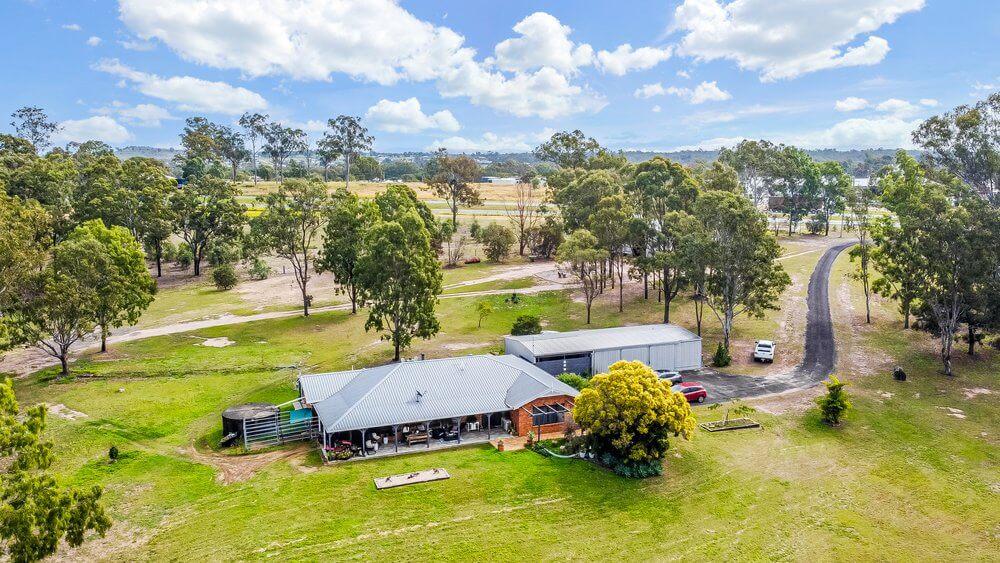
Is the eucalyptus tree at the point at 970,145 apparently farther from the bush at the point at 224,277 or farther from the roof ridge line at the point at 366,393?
the bush at the point at 224,277

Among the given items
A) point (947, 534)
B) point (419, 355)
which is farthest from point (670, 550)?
point (419, 355)

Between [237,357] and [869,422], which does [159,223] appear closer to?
[237,357]

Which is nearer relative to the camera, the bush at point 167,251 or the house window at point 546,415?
the house window at point 546,415

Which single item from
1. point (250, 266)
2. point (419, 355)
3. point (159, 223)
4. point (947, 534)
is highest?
point (159, 223)

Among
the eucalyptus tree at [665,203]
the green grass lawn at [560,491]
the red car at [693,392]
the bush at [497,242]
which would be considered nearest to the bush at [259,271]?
the bush at [497,242]

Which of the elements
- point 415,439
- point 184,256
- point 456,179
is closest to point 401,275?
point 415,439

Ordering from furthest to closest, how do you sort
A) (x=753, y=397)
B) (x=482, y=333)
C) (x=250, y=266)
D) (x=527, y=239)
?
(x=527, y=239) → (x=250, y=266) → (x=482, y=333) → (x=753, y=397)

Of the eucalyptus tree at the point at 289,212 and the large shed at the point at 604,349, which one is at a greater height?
the eucalyptus tree at the point at 289,212
